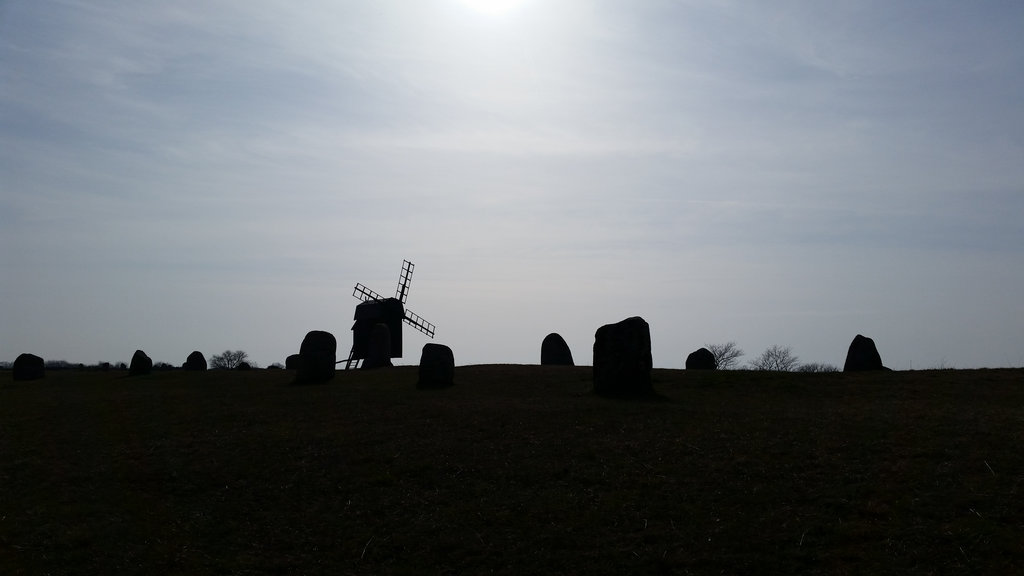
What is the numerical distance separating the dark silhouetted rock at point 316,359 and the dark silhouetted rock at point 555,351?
43.2 feet

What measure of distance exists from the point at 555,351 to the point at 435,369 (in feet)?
45.9

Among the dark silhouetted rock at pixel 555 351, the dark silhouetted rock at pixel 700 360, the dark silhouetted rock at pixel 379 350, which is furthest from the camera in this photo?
the dark silhouetted rock at pixel 379 350

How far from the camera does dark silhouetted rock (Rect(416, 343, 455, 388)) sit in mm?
35562

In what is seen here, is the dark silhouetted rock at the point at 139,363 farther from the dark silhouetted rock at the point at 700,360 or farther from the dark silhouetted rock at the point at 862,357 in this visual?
the dark silhouetted rock at the point at 862,357

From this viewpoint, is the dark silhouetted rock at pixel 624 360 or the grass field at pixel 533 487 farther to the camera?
the dark silhouetted rock at pixel 624 360

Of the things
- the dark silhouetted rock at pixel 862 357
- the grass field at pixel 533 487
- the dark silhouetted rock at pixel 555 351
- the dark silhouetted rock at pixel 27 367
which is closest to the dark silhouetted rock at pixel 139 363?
the dark silhouetted rock at pixel 27 367

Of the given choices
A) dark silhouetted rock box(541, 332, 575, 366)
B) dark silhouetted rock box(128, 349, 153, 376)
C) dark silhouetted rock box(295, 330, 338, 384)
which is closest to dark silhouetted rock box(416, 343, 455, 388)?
dark silhouetted rock box(295, 330, 338, 384)

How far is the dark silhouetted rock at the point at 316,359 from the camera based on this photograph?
39281 mm

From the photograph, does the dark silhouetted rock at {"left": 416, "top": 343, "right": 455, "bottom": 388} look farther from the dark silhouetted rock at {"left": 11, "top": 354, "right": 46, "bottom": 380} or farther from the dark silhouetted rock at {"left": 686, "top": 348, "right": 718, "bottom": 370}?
the dark silhouetted rock at {"left": 11, "top": 354, "right": 46, "bottom": 380}

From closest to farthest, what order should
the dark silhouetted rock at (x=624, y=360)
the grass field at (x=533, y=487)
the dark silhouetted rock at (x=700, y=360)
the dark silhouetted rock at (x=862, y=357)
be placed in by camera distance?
1. the grass field at (x=533, y=487)
2. the dark silhouetted rock at (x=624, y=360)
3. the dark silhouetted rock at (x=862, y=357)
4. the dark silhouetted rock at (x=700, y=360)

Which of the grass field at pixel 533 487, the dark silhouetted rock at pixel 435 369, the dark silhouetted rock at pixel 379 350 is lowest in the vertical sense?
the grass field at pixel 533 487

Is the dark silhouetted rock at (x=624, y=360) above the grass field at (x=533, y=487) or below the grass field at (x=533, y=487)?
above

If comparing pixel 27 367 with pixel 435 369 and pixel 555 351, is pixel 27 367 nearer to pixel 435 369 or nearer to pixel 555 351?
pixel 435 369

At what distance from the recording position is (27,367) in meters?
50.0
